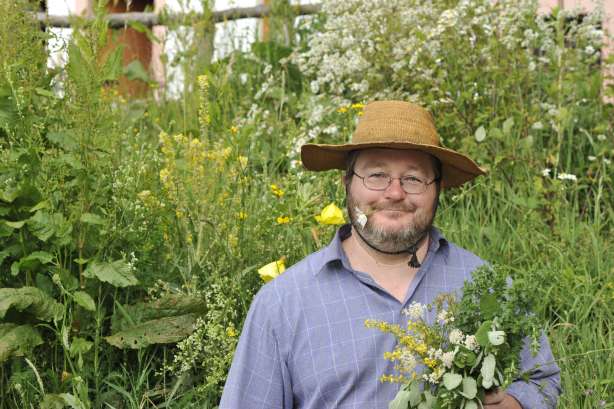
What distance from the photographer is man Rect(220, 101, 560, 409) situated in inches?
116

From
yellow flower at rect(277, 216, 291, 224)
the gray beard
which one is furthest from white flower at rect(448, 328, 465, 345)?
yellow flower at rect(277, 216, 291, 224)

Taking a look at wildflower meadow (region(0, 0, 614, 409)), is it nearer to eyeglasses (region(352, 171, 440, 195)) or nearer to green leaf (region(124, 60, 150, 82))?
eyeglasses (region(352, 171, 440, 195))

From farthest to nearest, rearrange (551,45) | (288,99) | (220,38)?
1. (220,38)
2. (288,99)
3. (551,45)

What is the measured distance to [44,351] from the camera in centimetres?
377

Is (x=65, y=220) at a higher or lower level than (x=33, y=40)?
lower

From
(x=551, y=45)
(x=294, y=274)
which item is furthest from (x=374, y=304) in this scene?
(x=551, y=45)

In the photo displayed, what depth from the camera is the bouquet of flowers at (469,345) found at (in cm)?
249

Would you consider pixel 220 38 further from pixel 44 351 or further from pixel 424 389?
pixel 424 389

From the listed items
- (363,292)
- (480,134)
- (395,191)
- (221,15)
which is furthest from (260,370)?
(221,15)

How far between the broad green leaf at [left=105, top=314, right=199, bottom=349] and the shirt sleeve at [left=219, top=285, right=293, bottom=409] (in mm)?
737

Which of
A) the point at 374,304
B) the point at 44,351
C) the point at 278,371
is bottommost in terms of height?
the point at 44,351

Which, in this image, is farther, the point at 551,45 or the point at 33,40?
the point at 551,45

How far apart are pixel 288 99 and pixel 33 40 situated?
2001 mm

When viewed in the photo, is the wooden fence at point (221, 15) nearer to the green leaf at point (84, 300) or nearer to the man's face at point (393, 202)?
the green leaf at point (84, 300)
